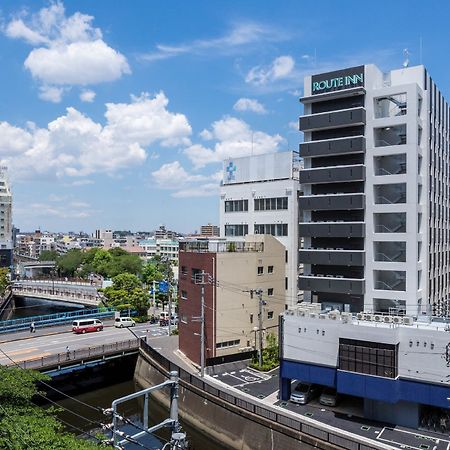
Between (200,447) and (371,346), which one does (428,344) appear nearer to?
(371,346)

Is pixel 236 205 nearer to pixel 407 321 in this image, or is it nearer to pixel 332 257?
pixel 332 257

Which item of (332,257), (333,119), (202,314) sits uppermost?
(333,119)

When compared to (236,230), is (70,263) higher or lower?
lower

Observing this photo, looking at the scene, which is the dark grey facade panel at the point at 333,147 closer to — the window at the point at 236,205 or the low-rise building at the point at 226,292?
the low-rise building at the point at 226,292

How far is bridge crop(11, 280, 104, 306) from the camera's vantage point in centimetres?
9438

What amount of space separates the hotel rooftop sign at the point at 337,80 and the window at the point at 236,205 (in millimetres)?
18421

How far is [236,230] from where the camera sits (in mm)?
62562

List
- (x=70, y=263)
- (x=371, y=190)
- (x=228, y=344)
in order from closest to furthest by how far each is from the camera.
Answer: (x=371, y=190)
(x=228, y=344)
(x=70, y=263)

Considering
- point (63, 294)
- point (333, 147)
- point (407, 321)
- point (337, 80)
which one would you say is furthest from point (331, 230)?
point (63, 294)

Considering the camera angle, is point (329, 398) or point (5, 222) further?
point (5, 222)

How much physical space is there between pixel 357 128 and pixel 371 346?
2214 cm

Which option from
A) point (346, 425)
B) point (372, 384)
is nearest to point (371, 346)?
point (372, 384)

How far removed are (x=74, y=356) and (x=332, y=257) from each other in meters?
27.7

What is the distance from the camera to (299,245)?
57438 millimetres
